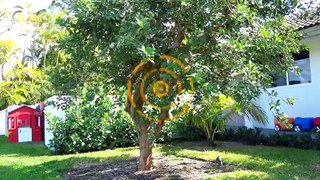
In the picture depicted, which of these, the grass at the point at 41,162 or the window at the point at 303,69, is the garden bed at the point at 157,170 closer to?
the grass at the point at 41,162

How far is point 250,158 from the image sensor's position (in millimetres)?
9359

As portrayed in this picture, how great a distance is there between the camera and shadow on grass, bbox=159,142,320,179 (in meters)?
7.52

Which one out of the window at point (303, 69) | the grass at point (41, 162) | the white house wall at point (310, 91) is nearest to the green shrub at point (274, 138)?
the white house wall at point (310, 91)

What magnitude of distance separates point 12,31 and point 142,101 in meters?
28.6

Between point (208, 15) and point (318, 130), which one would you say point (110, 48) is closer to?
point (208, 15)

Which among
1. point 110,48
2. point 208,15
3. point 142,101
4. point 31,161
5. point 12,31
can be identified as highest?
point 12,31

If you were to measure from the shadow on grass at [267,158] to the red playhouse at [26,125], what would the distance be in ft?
27.4

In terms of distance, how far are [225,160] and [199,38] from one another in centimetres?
430

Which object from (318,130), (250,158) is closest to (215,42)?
(250,158)

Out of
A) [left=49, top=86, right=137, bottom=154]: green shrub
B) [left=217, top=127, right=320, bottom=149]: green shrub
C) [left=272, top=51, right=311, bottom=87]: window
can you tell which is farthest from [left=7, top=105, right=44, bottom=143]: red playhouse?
[left=272, top=51, right=311, bottom=87]: window

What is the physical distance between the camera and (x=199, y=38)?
589 cm

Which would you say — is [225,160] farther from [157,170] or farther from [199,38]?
[199,38]

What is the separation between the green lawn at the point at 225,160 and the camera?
24.8 feet

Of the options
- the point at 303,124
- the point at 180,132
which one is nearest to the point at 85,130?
the point at 180,132
